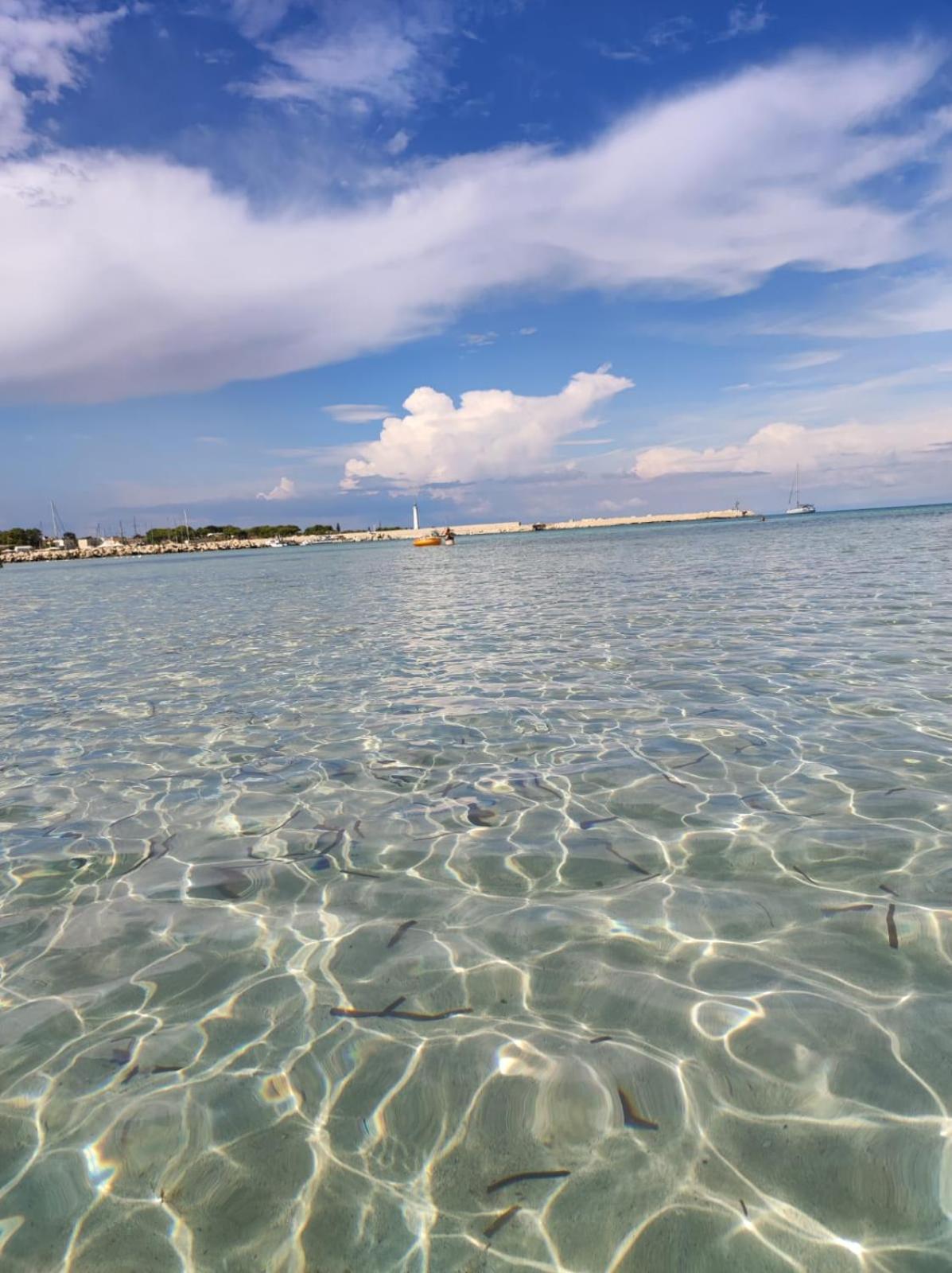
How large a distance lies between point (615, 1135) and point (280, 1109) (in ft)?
4.36

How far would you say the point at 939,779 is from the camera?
5555mm

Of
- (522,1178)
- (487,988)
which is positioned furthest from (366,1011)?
(522,1178)

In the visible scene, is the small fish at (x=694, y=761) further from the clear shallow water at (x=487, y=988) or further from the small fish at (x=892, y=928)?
the small fish at (x=892, y=928)

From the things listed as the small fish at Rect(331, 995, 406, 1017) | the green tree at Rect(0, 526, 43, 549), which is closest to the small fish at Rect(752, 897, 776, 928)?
the small fish at Rect(331, 995, 406, 1017)

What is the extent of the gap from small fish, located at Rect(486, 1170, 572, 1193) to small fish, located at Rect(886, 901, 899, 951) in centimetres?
217

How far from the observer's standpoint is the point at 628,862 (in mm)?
4625

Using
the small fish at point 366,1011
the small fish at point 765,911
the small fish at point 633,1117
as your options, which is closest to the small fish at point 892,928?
the small fish at point 765,911

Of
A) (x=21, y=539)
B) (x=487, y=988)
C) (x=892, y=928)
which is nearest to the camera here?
(x=487, y=988)

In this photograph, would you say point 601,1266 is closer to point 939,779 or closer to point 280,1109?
point 280,1109

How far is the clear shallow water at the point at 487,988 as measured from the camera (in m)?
2.36

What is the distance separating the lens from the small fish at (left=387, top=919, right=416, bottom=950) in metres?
3.89

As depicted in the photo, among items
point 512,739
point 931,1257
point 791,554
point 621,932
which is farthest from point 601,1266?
point 791,554

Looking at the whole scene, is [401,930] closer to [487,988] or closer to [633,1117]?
[487,988]

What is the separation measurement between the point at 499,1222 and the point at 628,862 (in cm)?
253
